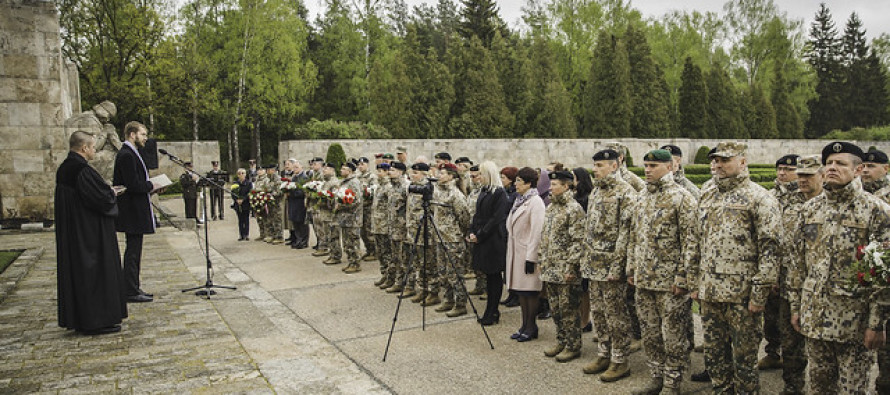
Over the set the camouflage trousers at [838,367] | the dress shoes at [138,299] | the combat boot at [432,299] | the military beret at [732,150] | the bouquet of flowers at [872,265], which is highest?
the military beret at [732,150]

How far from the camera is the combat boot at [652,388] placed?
4.79 metres

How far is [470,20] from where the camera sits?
45.0 m

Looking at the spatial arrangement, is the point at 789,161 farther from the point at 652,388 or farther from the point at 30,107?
the point at 30,107

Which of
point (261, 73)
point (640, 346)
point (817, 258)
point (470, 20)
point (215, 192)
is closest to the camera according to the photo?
point (817, 258)

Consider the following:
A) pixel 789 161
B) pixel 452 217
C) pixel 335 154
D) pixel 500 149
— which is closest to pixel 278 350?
pixel 452 217

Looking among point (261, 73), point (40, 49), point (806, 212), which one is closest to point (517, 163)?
point (261, 73)

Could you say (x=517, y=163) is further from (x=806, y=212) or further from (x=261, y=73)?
(x=806, y=212)

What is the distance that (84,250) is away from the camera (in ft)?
20.3

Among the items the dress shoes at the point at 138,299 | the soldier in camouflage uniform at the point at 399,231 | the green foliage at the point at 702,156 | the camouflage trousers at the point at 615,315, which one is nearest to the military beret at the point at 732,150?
the camouflage trousers at the point at 615,315

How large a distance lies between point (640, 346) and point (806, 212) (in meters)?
2.62

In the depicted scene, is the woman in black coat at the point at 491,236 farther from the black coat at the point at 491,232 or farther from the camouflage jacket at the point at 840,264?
the camouflage jacket at the point at 840,264

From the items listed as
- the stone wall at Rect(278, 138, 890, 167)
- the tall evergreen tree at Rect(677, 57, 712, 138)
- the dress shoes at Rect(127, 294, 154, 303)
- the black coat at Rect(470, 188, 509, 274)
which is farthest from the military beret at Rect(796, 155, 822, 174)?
the tall evergreen tree at Rect(677, 57, 712, 138)

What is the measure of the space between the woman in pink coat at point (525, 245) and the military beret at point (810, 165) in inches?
95.7

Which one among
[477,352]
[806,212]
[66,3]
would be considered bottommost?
[477,352]
